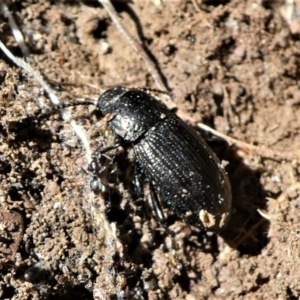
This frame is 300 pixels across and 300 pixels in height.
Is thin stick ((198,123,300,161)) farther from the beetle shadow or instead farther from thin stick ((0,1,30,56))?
thin stick ((0,1,30,56))

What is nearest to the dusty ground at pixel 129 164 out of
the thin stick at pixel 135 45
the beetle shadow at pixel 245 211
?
the beetle shadow at pixel 245 211

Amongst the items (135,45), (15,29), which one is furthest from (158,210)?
(15,29)

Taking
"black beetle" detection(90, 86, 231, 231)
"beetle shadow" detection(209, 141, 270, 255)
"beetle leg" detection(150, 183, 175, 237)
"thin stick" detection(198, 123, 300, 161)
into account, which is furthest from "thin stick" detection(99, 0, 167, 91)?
"beetle leg" detection(150, 183, 175, 237)

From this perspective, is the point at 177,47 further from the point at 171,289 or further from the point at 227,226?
the point at 171,289

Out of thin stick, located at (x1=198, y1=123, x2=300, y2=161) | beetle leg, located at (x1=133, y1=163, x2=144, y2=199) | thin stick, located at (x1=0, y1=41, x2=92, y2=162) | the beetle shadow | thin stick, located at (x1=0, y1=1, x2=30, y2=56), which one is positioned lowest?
the beetle shadow

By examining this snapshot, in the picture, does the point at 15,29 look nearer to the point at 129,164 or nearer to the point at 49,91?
the point at 49,91

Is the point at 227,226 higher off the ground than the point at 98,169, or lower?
lower

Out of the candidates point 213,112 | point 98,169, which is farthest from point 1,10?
point 213,112
